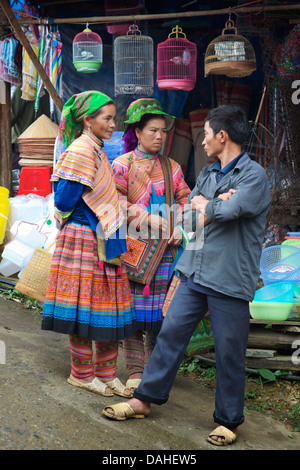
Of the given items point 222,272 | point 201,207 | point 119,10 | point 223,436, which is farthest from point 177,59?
point 223,436

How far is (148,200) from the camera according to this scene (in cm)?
423

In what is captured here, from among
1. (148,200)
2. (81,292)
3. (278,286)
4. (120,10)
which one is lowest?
(278,286)

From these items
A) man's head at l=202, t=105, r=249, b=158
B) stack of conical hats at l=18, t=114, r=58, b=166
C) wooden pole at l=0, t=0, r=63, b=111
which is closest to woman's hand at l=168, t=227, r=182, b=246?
man's head at l=202, t=105, r=249, b=158

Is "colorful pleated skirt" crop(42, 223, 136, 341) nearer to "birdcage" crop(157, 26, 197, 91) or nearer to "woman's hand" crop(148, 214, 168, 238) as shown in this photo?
"woman's hand" crop(148, 214, 168, 238)

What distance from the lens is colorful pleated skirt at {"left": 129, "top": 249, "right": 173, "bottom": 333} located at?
4.25 m

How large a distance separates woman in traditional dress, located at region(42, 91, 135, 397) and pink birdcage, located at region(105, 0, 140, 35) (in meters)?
3.70

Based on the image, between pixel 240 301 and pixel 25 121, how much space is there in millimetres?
7436

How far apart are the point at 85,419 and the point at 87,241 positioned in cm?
111

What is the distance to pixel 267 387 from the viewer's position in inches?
192

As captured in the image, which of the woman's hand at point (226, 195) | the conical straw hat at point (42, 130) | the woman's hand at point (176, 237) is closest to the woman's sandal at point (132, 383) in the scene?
the woman's hand at point (176, 237)

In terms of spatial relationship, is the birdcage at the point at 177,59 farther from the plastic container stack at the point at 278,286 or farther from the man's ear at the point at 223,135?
the man's ear at the point at 223,135

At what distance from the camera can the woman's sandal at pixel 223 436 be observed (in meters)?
3.49

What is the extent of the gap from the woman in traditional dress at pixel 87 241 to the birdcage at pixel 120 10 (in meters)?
3.70

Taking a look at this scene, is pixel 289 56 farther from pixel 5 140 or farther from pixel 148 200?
pixel 5 140
